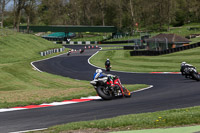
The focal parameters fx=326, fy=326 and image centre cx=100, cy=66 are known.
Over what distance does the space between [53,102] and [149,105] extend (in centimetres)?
483

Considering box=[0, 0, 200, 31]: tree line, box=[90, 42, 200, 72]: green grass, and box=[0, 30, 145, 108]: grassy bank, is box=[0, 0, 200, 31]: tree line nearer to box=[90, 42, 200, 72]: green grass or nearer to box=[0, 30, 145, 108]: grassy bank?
box=[0, 30, 145, 108]: grassy bank

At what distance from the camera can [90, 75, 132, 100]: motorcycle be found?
15.9 m

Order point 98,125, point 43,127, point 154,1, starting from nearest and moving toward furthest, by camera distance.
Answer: point 98,125 → point 43,127 → point 154,1

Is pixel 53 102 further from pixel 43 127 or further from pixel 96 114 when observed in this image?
pixel 43 127

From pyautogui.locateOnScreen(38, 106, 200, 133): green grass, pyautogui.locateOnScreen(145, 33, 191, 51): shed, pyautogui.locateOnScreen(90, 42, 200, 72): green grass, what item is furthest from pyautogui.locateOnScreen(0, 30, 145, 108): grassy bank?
pyautogui.locateOnScreen(145, 33, 191, 51): shed

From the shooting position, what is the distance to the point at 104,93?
16.0m

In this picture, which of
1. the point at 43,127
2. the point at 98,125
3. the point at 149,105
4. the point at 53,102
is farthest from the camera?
the point at 53,102

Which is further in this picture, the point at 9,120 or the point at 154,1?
the point at 154,1

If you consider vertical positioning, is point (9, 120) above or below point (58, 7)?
below

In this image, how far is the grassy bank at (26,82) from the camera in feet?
55.2

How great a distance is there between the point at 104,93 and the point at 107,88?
0.96 ft

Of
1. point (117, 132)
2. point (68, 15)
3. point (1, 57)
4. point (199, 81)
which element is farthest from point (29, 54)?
point (68, 15)

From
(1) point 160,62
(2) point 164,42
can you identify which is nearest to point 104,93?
(1) point 160,62

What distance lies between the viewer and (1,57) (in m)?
51.7
